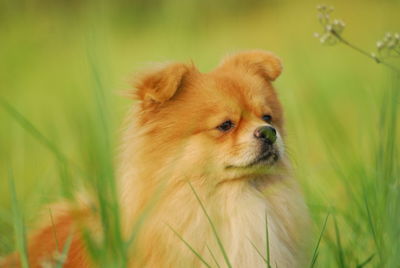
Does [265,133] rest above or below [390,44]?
below

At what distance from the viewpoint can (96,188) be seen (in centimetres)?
179

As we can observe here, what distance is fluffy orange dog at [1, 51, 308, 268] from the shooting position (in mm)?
2967

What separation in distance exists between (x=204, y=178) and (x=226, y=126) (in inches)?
10.3

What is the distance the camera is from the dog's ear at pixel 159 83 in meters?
3.09

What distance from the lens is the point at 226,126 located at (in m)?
3.09

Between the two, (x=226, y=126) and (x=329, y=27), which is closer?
(x=329, y=27)

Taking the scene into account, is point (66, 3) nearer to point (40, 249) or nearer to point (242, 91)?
point (242, 91)

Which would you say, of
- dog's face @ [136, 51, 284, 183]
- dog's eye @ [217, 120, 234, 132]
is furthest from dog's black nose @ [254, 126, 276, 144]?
dog's eye @ [217, 120, 234, 132]

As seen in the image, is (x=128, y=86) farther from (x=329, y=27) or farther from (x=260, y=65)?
(x=329, y=27)

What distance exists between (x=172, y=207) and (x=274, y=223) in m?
0.49

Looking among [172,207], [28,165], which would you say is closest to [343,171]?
[172,207]

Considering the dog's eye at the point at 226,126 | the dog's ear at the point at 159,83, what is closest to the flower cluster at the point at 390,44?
the dog's eye at the point at 226,126

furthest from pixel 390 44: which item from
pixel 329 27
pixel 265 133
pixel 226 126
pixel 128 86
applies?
pixel 128 86

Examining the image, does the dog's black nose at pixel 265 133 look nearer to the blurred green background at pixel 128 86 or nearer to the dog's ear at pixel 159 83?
the blurred green background at pixel 128 86
